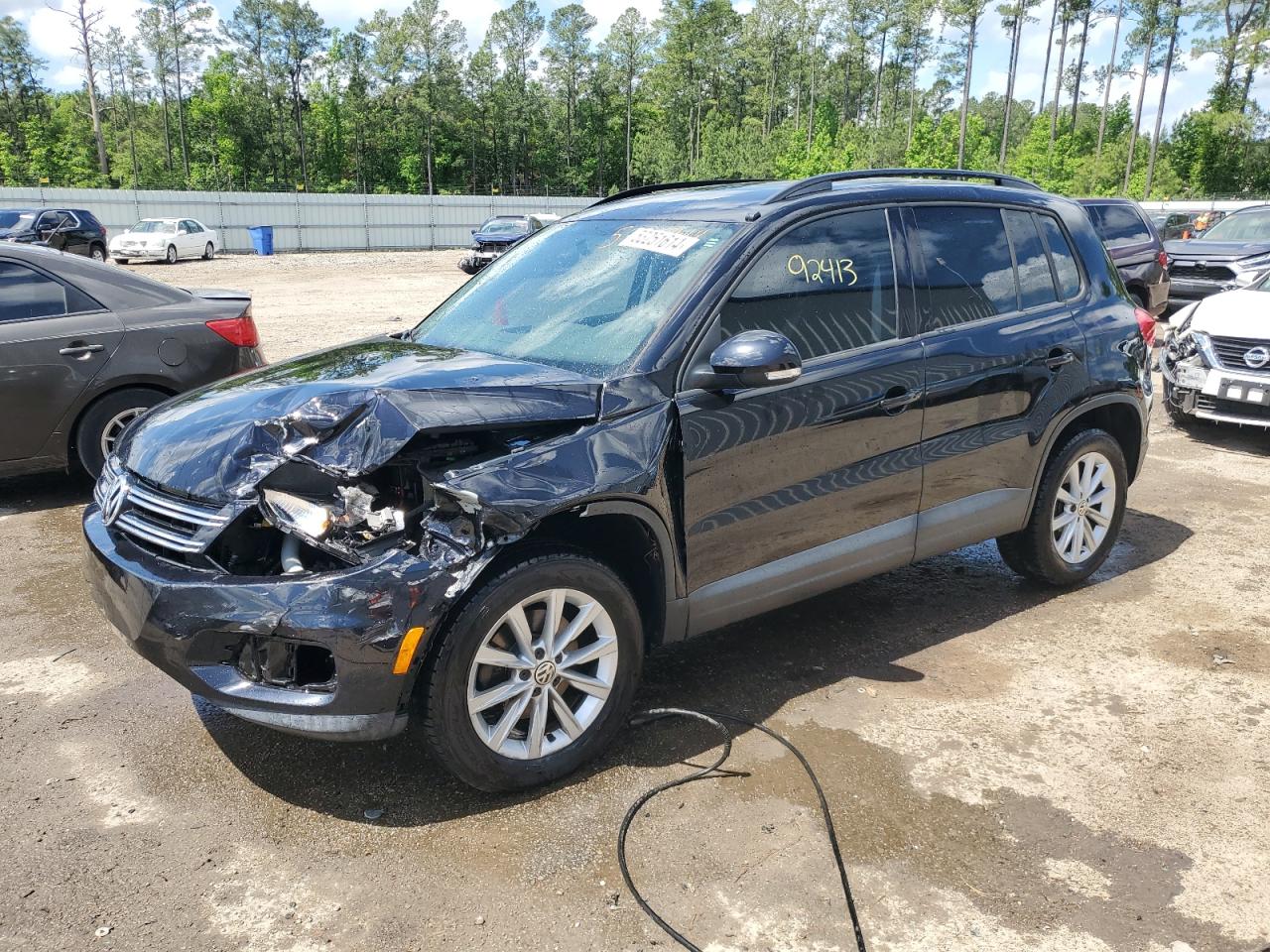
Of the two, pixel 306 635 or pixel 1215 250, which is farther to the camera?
pixel 1215 250

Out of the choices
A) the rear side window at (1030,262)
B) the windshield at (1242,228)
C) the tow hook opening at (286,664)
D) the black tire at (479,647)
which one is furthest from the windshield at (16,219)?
the black tire at (479,647)

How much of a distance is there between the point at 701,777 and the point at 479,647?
0.91 meters

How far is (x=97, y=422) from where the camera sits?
6.34 metres

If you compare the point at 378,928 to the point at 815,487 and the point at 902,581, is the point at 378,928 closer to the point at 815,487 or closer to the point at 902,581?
the point at 815,487

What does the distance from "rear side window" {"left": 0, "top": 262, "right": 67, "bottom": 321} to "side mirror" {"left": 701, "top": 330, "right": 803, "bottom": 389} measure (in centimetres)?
483

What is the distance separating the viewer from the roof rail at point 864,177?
3.95 m

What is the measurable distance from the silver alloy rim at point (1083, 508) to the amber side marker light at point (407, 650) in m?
3.27

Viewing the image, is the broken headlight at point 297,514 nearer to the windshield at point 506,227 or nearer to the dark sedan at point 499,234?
the dark sedan at point 499,234

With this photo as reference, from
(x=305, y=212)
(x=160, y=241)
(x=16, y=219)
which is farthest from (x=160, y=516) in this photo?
(x=305, y=212)

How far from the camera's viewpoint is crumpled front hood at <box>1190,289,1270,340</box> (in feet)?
26.9

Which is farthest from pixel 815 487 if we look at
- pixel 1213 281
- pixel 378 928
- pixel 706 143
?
pixel 706 143

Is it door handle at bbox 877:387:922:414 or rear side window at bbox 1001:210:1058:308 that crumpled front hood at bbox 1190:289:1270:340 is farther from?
door handle at bbox 877:387:922:414

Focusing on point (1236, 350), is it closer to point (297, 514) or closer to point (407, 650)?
point (407, 650)

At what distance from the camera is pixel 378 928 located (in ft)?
8.86
